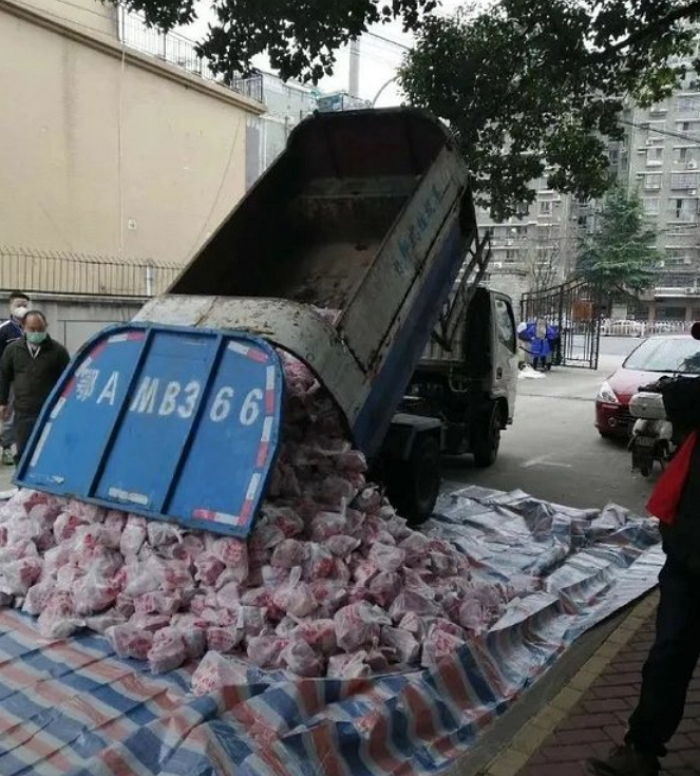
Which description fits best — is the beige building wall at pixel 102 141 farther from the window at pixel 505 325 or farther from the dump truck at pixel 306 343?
the window at pixel 505 325

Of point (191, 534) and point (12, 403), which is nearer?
point (191, 534)

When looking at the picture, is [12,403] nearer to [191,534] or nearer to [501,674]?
[191,534]

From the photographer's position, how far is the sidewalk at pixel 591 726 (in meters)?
2.97

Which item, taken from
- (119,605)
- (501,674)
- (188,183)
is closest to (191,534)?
(119,605)

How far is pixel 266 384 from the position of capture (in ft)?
13.3

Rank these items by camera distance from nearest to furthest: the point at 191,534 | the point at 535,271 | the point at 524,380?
the point at 191,534 < the point at 524,380 < the point at 535,271

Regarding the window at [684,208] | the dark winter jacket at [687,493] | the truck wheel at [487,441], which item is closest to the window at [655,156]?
the window at [684,208]

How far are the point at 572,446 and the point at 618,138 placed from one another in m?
4.26

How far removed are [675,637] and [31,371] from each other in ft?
19.4

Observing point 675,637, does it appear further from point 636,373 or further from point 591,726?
point 636,373

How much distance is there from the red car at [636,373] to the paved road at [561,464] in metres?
0.39

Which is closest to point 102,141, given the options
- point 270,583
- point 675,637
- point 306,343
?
point 306,343

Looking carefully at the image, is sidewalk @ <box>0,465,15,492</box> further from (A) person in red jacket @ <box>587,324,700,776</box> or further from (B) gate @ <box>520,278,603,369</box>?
(B) gate @ <box>520,278,603,369</box>

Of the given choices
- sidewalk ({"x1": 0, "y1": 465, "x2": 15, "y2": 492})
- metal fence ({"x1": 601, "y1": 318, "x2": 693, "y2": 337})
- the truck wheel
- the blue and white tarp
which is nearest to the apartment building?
metal fence ({"x1": 601, "y1": 318, "x2": 693, "y2": 337})
